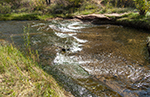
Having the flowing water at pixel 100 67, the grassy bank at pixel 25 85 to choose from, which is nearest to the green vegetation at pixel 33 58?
the grassy bank at pixel 25 85

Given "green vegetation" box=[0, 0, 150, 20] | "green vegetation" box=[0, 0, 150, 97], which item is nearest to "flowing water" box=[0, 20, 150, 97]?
"green vegetation" box=[0, 0, 150, 97]

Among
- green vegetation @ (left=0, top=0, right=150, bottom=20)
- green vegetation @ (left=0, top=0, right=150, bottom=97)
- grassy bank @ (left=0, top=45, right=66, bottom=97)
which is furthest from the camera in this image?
green vegetation @ (left=0, top=0, right=150, bottom=20)

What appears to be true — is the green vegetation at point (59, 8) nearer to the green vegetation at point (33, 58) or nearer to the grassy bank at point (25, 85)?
the green vegetation at point (33, 58)

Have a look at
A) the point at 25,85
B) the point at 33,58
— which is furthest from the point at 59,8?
the point at 25,85

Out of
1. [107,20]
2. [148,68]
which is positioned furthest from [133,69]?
[107,20]

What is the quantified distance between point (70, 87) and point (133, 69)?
2.55m

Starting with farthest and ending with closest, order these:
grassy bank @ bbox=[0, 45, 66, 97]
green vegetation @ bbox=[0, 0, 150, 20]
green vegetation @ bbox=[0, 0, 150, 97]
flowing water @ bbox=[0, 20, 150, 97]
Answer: green vegetation @ bbox=[0, 0, 150, 20], flowing water @ bbox=[0, 20, 150, 97], green vegetation @ bbox=[0, 0, 150, 97], grassy bank @ bbox=[0, 45, 66, 97]

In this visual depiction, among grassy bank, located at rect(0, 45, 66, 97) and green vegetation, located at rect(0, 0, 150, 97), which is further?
green vegetation, located at rect(0, 0, 150, 97)

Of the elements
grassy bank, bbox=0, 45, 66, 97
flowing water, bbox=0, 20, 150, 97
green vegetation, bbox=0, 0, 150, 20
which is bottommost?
flowing water, bbox=0, 20, 150, 97

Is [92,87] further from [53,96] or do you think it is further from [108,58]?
[108,58]

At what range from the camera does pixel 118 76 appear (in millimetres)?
3309

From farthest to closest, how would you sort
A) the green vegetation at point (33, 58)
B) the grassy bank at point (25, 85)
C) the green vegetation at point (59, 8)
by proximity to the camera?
the green vegetation at point (59, 8)
the green vegetation at point (33, 58)
the grassy bank at point (25, 85)

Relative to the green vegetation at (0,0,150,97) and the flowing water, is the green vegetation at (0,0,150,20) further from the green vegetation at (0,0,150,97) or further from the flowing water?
the flowing water

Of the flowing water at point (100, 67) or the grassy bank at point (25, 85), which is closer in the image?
the grassy bank at point (25, 85)
